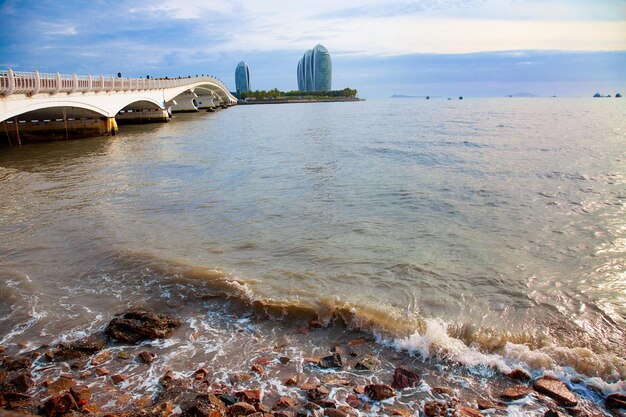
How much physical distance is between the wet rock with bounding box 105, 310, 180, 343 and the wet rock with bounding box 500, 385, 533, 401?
502cm

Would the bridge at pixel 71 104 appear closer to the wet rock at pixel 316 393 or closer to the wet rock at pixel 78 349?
the wet rock at pixel 78 349

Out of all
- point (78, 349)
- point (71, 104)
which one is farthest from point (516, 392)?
point (71, 104)

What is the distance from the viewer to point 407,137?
129ft

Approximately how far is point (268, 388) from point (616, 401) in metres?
4.29

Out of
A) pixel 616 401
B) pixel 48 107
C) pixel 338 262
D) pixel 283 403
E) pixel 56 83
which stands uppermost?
pixel 56 83

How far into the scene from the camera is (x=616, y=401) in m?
5.35

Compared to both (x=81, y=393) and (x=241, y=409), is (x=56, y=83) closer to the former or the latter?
(x=81, y=393)

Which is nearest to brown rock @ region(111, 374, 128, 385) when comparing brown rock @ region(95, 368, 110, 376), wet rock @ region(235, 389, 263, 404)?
brown rock @ region(95, 368, 110, 376)

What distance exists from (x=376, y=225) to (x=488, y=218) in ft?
11.9

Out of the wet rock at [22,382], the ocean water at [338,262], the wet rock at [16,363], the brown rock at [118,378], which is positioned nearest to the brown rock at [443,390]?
the ocean water at [338,262]

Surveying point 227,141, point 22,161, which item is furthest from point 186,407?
point 227,141

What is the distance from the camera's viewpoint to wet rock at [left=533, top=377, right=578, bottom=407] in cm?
539

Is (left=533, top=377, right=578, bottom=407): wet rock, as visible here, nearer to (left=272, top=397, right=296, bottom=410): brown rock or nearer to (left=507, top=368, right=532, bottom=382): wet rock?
(left=507, top=368, right=532, bottom=382): wet rock

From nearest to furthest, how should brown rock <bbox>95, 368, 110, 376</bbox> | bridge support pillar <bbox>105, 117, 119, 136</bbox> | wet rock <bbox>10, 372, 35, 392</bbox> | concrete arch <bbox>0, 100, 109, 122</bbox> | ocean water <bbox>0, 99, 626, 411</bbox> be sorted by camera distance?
wet rock <bbox>10, 372, 35, 392</bbox> → brown rock <bbox>95, 368, 110, 376</bbox> → ocean water <bbox>0, 99, 626, 411</bbox> → concrete arch <bbox>0, 100, 109, 122</bbox> → bridge support pillar <bbox>105, 117, 119, 136</bbox>
